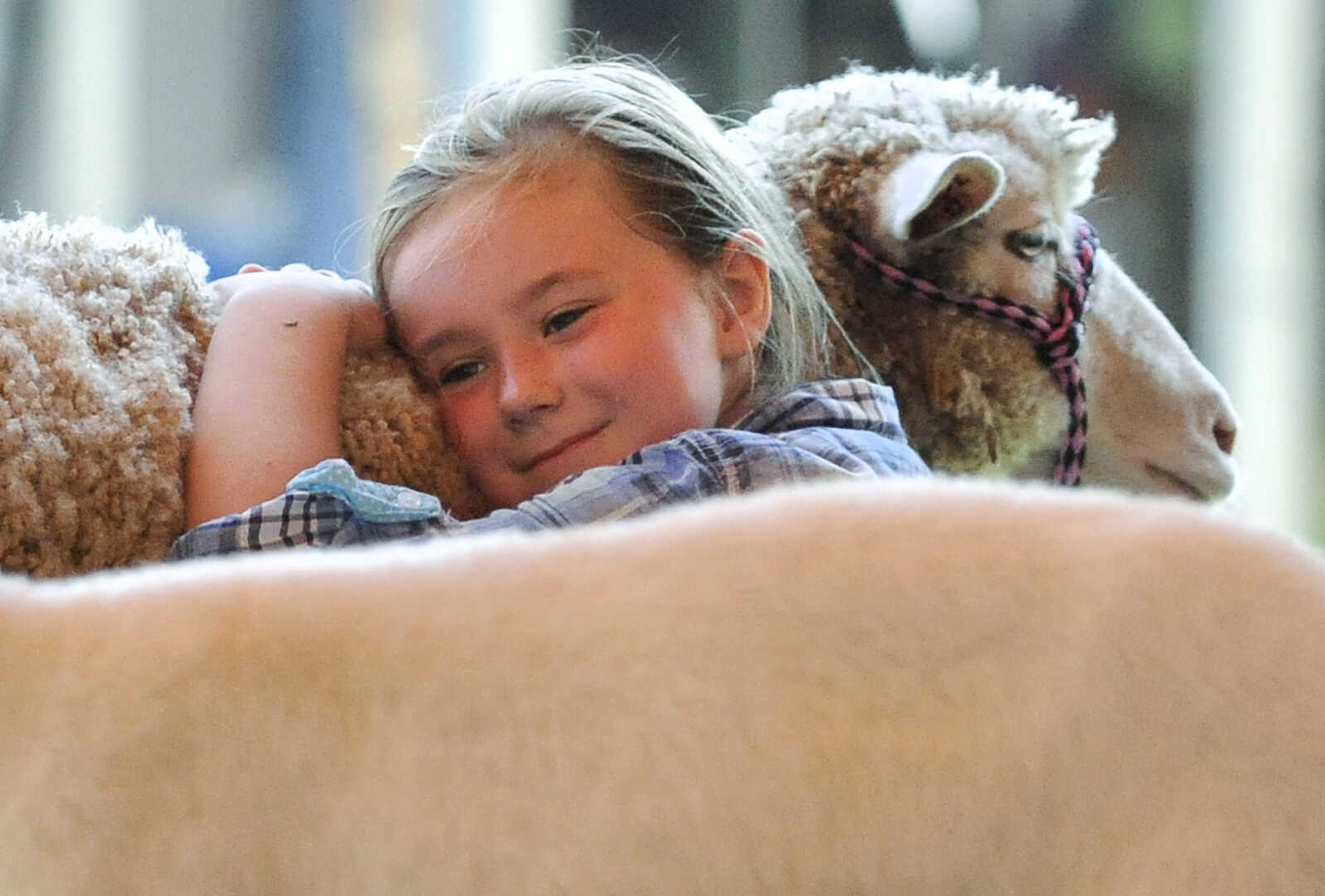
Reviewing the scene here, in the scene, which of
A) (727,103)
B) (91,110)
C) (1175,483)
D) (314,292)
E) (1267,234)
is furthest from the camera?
(1267,234)

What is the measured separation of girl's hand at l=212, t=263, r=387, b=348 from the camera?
0.79 m

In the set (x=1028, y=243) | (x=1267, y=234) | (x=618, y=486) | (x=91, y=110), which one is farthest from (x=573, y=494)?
(x=1267, y=234)

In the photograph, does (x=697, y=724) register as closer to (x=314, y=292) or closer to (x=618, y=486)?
(x=618, y=486)

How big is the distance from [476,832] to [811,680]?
93 millimetres

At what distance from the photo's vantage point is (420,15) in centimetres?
230

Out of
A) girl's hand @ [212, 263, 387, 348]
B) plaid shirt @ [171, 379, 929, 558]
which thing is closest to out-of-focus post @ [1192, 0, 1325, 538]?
plaid shirt @ [171, 379, 929, 558]

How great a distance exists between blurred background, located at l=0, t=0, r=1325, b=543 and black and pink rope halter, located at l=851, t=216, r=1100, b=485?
1.42 m

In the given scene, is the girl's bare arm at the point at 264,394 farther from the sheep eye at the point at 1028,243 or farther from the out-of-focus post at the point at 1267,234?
the out-of-focus post at the point at 1267,234

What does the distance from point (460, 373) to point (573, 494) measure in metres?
0.21

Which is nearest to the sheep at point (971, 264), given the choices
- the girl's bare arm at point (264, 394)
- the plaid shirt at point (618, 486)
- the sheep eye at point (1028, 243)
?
the sheep eye at point (1028, 243)

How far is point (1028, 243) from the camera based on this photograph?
0.94 m

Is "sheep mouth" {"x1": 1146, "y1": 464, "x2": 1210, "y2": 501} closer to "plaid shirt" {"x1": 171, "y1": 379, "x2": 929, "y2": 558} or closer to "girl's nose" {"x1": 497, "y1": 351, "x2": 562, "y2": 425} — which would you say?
"plaid shirt" {"x1": 171, "y1": 379, "x2": 929, "y2": 558}

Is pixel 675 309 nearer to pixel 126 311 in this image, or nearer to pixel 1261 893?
pixel 126 311

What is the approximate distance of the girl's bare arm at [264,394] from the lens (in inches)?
27.2
